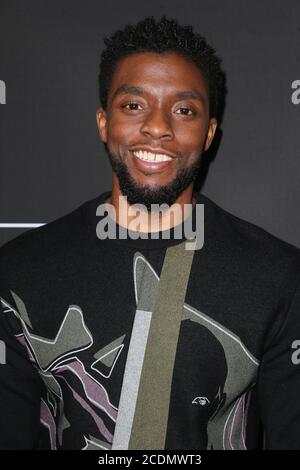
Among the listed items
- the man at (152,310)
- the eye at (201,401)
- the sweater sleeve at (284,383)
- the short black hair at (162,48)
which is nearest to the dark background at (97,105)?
the short black hair at (162,48)

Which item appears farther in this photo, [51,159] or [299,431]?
[51,159]

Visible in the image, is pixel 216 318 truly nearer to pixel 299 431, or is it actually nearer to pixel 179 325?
pixel 179 325

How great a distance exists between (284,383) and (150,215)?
44 cm

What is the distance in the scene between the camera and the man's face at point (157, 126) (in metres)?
0.95

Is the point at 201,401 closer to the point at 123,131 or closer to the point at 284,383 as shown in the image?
the point at 284,383

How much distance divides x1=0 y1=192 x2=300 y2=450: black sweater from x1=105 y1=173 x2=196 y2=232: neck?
0.04 m

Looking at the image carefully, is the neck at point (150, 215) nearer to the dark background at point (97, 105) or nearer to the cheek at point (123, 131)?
the cheek at point (123, 131)

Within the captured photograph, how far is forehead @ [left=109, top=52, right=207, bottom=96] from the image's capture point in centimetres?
95

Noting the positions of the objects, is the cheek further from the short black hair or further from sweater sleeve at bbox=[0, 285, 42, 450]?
sweater sleeve at bbox=[0, 285, 42, 450]

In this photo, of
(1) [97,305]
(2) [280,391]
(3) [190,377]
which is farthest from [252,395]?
(1) [97,305]

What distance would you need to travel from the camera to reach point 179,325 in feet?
3.10

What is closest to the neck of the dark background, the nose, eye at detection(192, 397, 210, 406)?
the nose

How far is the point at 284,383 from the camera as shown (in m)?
0.98

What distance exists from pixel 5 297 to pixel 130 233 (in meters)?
0.30
